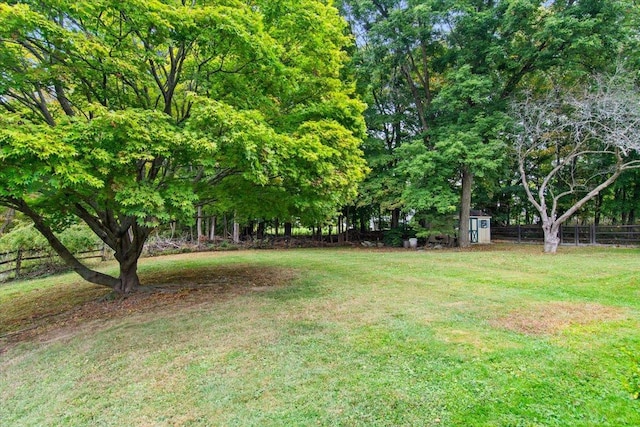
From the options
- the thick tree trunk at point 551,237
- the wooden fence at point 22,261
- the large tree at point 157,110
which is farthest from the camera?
the thick tree trunk at point 551,237

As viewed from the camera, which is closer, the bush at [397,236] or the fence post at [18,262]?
the fence post at [18,262]

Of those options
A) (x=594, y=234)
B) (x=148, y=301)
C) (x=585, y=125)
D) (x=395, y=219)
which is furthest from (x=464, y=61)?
(x=148, y=301)

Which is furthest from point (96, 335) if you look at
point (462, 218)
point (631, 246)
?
point (631, 246)

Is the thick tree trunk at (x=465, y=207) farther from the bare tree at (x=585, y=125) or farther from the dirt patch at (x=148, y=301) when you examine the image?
the dirt patch at (x=148, y=301)

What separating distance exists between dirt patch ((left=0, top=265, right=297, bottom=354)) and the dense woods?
0.77 meters

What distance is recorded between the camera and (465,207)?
56.1ft

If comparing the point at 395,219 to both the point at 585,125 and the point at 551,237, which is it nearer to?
the point at 551,237

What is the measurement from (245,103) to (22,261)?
1195 centimetres

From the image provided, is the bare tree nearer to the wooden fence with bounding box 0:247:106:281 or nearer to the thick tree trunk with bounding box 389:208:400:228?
the thick tree trunk with bounding box 389:208:400:228

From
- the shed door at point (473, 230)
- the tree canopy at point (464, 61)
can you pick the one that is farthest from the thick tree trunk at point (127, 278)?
the shed door at point (473, 230)

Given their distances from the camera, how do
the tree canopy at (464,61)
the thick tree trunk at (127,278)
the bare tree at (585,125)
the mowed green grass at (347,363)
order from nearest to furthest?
the mowed green grass at (347,363) < the thick tree trunk at (127,278) < the bare tree at (585,125) < the tree canopy at (464,61)

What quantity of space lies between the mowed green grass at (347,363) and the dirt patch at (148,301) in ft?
1.19

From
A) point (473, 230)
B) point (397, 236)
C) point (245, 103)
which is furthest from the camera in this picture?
point (473, 230)

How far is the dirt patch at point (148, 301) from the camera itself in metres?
5.99
